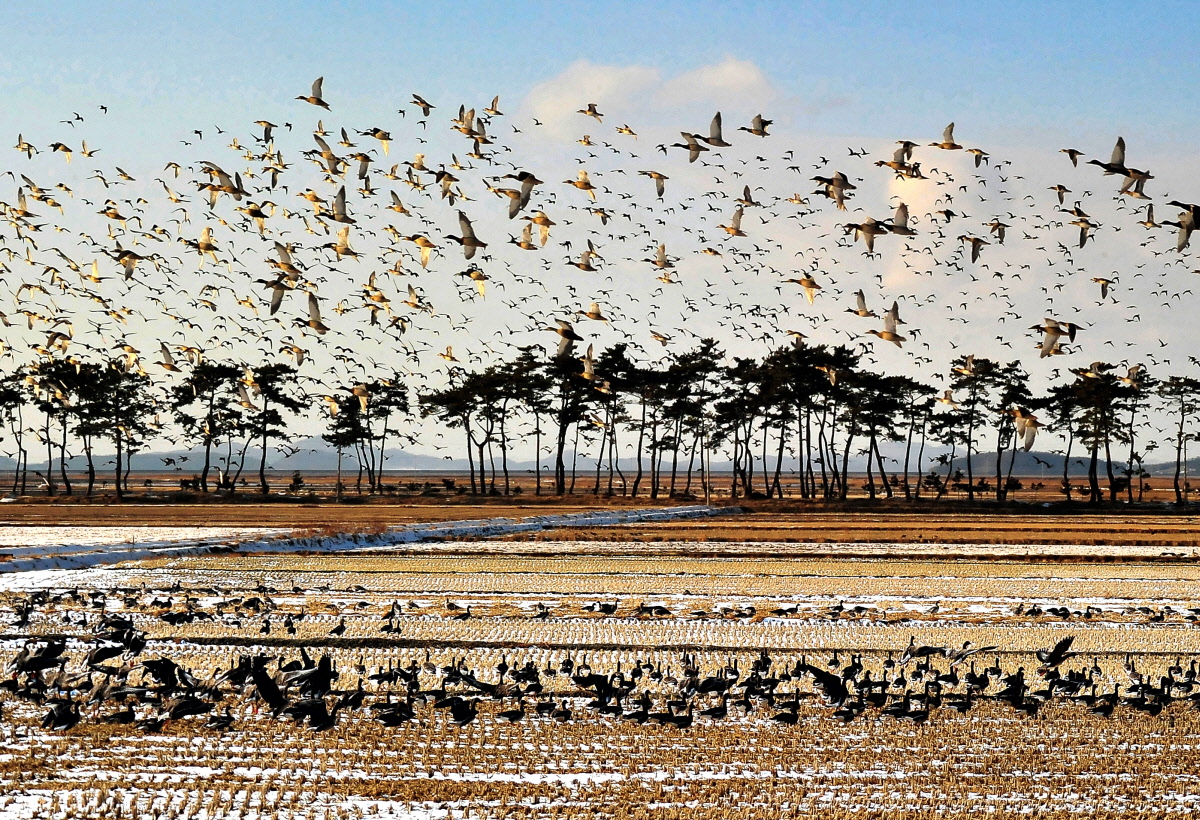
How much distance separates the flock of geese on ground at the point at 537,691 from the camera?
10.1 metres

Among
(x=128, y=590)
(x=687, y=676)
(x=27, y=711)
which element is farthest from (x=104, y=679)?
(x=128, y=590)

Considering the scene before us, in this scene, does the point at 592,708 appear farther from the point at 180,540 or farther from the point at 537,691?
the point at 180,540

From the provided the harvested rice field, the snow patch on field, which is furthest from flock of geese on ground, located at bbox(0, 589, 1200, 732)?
the snow patch on field

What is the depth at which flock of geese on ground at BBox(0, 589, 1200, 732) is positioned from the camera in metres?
10.1

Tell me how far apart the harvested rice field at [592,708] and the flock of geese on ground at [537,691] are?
0.13 feet

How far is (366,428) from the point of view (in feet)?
292

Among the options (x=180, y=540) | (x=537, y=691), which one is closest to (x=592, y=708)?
(x=537, y=691)

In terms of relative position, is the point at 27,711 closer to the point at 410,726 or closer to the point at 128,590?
the point at 410,726

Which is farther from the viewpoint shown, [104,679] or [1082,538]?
[1082,538]

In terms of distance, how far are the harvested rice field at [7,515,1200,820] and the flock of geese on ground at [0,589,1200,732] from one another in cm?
4

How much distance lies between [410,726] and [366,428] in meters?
80.4

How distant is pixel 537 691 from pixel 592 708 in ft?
1.88

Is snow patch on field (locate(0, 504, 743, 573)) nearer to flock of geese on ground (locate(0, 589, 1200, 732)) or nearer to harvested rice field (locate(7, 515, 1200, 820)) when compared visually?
harvested rice field (locate(7, 515, 1200, 820))

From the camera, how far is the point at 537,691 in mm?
10930
